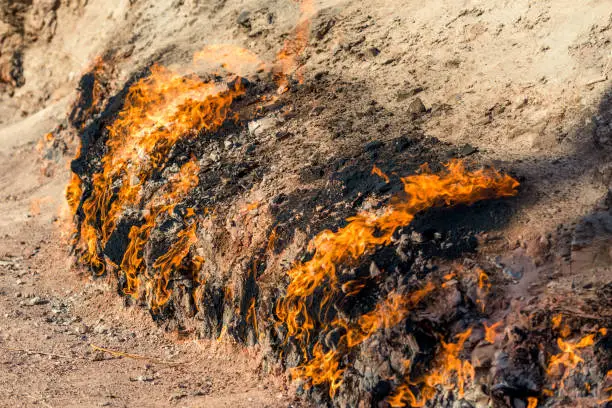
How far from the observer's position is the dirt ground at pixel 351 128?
6523 millimetres

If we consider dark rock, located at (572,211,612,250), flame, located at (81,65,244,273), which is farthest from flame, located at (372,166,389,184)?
flame, located at (81,65,244,273)

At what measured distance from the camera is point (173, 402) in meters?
6.51

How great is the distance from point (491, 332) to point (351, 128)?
287 centimetres

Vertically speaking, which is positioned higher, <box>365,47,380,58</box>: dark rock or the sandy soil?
<box>365,47,380,58</box>: dark rock

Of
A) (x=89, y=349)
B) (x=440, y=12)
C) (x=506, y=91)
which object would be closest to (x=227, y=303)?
(x=89, y=349)

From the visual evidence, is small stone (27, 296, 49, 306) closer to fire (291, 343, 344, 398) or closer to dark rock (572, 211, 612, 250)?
fire (291, 343, 344, 398)

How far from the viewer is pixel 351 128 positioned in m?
7.76

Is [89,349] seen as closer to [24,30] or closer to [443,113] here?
[443,113]

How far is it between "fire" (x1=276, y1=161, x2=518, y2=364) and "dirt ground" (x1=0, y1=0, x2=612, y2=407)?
339mm

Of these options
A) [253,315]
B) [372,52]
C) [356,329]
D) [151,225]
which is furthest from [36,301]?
[372,52]

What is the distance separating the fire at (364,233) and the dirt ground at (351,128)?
1.11ft

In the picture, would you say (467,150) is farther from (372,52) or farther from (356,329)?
(372,52)

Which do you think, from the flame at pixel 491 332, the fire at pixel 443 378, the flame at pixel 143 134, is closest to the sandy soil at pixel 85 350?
the flame at pixel 143 134

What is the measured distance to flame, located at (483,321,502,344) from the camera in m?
5.47
